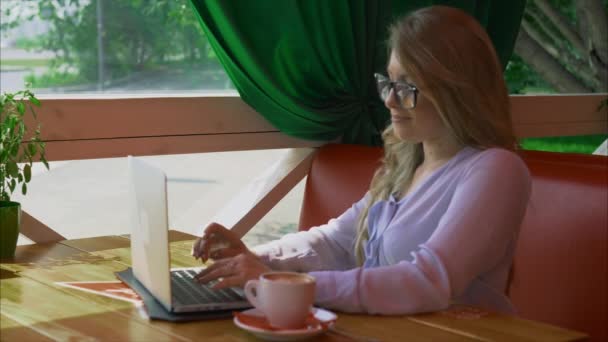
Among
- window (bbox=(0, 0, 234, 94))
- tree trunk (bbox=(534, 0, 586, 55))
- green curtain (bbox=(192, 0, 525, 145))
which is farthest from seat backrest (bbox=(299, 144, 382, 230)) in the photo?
tree trunk (bbox=(534, 0, 586, 55))

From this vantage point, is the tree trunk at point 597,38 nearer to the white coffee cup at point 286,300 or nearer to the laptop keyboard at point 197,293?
the laptop keyboard at point 197,293

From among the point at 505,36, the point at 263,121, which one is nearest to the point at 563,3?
the point at 505,36

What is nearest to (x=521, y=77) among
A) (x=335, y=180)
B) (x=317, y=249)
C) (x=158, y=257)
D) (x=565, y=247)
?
(x=335, y=180)

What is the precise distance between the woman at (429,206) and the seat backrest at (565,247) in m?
0.33

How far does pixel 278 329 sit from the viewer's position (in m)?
1.40

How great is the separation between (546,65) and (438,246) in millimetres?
3243

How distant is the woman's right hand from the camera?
1.87m

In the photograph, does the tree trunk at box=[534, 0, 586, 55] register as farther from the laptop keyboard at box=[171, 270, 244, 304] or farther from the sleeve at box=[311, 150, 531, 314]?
the laptop keyboard at box=[171, 270, 244, 304]

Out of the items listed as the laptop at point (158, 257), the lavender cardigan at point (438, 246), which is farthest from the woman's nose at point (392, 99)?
the laptop at point (158, 257)

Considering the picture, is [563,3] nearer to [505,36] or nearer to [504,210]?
[505,36]

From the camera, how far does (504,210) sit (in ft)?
5.59

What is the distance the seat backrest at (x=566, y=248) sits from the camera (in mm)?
2141

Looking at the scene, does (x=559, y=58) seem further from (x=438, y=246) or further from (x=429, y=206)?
(x=438, y=246)

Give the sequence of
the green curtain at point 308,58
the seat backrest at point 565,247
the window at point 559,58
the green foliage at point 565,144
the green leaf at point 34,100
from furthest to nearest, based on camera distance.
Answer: the window at point 559,58
the green foliage at point 565,144
the green curtain at point 308,58
the green leaf at point 34,100
the seat backrest at point 565,247
